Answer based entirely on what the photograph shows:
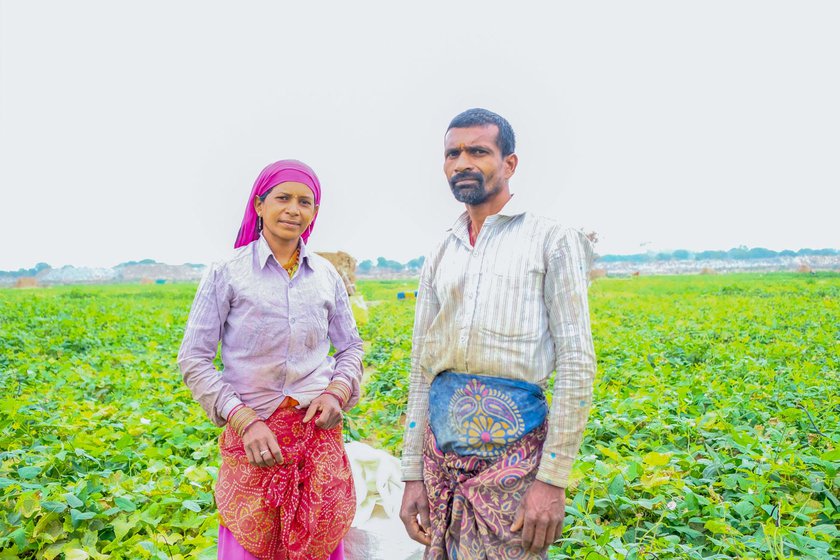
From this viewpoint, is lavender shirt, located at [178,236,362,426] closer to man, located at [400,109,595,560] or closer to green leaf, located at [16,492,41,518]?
man, located at [400,109,595,560]

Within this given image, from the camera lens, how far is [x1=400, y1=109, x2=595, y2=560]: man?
1.47 m

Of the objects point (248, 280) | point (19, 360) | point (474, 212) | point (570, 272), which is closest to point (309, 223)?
point (248, 280)

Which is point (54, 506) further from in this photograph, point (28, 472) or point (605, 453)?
point (605, 453)

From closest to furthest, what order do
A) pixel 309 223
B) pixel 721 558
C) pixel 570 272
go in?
pixel 570 272
pixel 309 223
pixel 721 558

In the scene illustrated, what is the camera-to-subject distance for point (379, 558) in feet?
8.77

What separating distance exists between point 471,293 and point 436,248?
311 mm

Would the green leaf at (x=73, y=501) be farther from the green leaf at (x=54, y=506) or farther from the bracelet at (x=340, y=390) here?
the bracelet at (x=340, y=390)

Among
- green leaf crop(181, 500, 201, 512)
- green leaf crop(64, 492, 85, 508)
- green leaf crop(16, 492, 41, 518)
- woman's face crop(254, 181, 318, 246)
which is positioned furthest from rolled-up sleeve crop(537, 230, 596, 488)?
green leaf crop(16, 492, 41, 518)

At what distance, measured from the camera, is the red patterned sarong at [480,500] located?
4.92 ft

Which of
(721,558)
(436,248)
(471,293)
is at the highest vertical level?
(436,248)

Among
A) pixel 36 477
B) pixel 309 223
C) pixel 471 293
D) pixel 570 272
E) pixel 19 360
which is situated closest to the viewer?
pixel 570 272

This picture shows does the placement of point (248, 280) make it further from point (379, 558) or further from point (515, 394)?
point (379, 558)

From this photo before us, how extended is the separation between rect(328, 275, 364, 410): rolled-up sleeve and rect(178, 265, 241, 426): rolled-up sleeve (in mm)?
414

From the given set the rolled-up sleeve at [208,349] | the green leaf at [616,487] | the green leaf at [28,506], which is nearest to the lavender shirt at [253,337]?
the rolled-up sleeve at [208,349]
